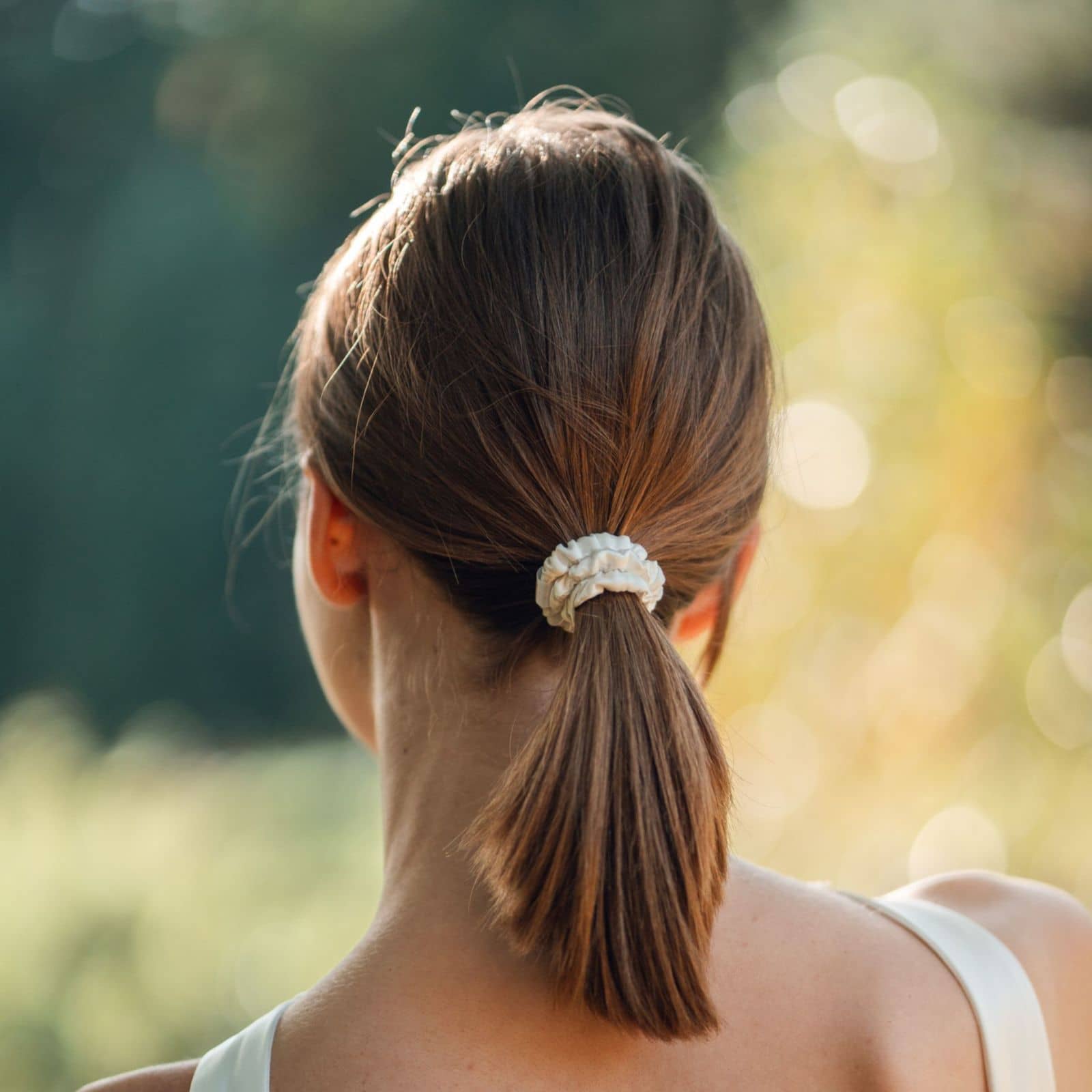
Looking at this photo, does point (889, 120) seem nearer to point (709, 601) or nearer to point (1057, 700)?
point (1057, 700)

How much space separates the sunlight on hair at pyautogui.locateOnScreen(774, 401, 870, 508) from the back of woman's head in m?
1.58

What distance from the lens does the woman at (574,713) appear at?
0.66m

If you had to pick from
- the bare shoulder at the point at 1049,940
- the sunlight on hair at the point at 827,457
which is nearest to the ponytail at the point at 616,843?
the bare shoulder at the point at 1049,940

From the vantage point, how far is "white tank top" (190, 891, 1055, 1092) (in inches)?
29.6

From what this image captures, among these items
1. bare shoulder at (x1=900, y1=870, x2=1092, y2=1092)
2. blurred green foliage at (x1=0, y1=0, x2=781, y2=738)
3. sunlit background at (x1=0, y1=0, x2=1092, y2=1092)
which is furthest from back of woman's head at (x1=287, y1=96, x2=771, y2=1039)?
blurred green foliage at (x1=0, y1=0, x2=781, y2=738)

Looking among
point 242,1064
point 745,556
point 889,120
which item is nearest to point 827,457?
point 889,120

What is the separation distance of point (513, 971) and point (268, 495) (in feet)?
4.04

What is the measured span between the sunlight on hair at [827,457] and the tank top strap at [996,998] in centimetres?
161

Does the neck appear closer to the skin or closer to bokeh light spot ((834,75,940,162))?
the skin

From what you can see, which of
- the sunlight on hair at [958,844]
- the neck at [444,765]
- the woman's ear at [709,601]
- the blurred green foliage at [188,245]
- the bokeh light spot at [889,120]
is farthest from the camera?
the blurred green foliage at [188,245]

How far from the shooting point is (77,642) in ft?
9.06

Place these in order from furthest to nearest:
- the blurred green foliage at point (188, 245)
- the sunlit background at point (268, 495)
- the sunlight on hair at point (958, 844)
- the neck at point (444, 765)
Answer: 1. the blurred green foliage at point (188, 245)
2. the sunlit background at point (268, 495)
3. the sunlight on hair at point (958, 844)
4. the neck at point (444, 765)

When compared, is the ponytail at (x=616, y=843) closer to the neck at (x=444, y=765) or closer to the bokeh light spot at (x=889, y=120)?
the neck at (x=444, y=765)

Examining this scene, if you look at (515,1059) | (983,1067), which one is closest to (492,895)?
(515,1059)
